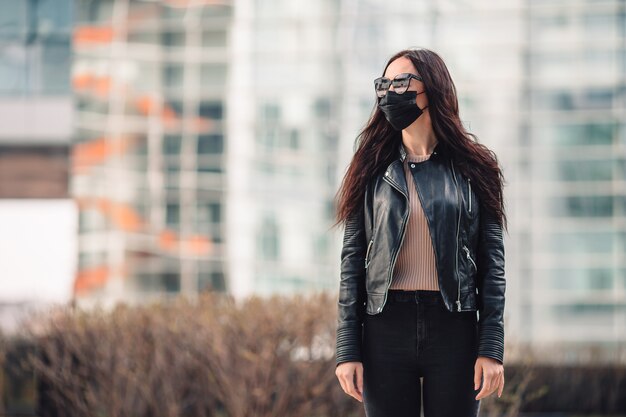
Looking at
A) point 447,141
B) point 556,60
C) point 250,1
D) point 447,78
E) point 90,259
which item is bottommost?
point 90,259

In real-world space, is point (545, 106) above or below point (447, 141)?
above

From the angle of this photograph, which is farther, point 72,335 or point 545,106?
point 545,106

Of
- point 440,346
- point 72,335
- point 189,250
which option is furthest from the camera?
point 189,250

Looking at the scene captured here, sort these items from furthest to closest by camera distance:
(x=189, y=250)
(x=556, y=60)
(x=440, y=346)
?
(x=189, y=250)
(x=556, y=60)
(x=440, y=346)

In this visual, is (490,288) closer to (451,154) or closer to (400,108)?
(451,154)

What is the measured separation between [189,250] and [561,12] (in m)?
7.34

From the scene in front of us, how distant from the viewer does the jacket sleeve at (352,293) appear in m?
3.33

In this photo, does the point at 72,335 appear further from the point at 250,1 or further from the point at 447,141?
the point at 250,1

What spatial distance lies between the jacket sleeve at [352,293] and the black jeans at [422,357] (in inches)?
2.8

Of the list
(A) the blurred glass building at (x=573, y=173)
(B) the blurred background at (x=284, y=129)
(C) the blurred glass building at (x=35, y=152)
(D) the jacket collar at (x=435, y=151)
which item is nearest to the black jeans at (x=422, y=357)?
(D) the jacket collar at (x=435, y=151)

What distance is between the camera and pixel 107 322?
8.08 metres

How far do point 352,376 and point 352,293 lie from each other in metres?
0.26

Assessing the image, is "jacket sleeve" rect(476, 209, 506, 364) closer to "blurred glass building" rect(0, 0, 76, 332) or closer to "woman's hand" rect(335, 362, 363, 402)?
"woman's hand" rect(335, 362, 363, 402)

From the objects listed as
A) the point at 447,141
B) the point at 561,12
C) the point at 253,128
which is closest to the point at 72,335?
the point at 447,141
